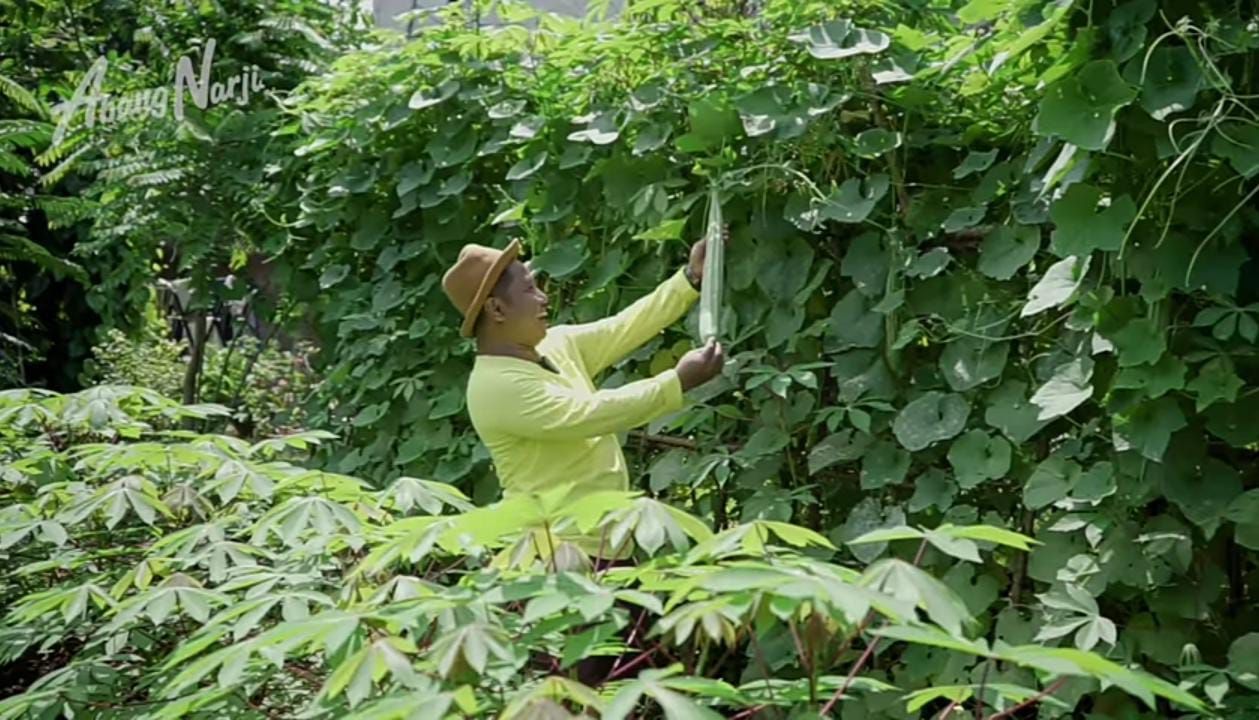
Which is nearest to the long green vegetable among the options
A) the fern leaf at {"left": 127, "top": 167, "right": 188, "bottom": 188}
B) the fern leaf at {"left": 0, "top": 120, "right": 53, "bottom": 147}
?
the fern leaf at {"left": 127, "top": 167, "right": 188, "bottom": 188}

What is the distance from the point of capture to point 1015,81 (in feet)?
8.00

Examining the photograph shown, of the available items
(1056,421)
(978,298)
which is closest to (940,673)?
(1056,421)

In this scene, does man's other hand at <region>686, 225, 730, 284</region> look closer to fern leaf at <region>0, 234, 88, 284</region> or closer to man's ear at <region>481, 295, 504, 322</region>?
man's ear at <region>481, 295, 504, 322</region>

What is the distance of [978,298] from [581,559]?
1.25 meters

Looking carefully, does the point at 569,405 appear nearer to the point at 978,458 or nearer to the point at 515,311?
the point at 515,311

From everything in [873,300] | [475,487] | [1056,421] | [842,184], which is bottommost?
[475,487]

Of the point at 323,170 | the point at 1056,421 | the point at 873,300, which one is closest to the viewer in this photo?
the point at 1056,421

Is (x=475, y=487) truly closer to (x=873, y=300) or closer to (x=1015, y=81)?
(x=873, y=300)

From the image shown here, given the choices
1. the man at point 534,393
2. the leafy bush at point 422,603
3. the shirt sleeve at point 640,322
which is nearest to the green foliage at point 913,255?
the shirt sleeve at point 640,322

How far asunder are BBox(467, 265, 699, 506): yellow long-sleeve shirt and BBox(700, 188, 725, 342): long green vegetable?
4.5 inches

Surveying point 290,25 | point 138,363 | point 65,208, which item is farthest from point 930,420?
point 138,363

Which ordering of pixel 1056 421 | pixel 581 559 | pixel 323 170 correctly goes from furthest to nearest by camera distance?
1. pixel 323 170
2. pixel 1056 421
3. pixel 581 559

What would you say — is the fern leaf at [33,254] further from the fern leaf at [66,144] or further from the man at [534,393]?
the man at [534,393]

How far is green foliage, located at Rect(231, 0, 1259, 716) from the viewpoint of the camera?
6.82 feet
